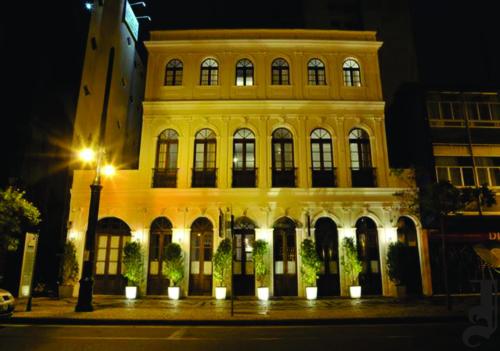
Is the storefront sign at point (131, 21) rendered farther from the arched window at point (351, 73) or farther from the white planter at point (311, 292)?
the white planter at point (311, 292)

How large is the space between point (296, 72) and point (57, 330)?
15.0m

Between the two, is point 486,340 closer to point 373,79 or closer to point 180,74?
point 373,79

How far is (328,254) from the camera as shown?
15656mm

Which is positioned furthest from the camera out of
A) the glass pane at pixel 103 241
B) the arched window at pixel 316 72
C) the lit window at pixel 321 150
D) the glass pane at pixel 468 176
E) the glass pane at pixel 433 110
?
the arched window at pixel 316 72

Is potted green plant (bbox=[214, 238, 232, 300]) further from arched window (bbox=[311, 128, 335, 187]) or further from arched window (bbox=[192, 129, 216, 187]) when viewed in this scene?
arched window (bbox=[311, 128, 335, 187])

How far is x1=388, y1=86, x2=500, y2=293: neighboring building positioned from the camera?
50.8 ft

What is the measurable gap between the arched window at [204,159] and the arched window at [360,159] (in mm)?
6950

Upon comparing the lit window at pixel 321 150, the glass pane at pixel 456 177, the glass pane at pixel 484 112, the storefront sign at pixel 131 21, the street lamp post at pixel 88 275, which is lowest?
the street lamp post at pixel 88 275

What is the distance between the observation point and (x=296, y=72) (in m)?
17.6

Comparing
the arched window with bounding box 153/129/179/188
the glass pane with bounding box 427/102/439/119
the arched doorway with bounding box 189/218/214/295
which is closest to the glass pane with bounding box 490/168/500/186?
the glass pane with bounding box 427/102/439/119

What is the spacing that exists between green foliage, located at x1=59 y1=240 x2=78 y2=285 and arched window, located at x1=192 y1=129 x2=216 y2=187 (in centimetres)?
631

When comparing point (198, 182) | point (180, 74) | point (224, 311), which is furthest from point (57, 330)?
point (180, 74)

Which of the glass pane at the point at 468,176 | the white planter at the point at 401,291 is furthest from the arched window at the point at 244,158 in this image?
the glass pane at the point at 468,176

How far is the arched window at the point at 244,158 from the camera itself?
16203mm
